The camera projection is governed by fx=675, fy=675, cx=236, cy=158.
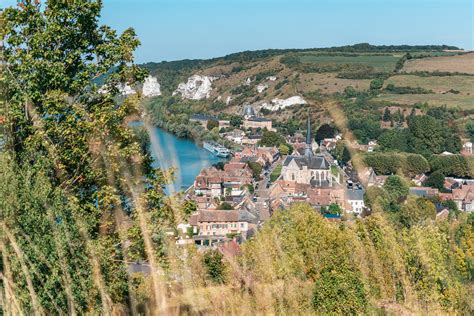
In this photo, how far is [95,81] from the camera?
318cm

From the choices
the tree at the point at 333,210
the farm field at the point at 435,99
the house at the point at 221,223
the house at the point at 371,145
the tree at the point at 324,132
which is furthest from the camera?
the farm field at the point at 435,99

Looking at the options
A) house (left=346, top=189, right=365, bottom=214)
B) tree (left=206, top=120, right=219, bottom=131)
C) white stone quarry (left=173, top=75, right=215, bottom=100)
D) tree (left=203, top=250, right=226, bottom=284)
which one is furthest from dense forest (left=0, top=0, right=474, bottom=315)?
white stone quarry (left=173, top=75, right=215, bottom=100)

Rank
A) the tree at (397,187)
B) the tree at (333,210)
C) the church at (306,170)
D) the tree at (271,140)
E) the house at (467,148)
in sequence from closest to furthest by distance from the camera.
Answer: the tree at (333,210) → the tree at (397,187) → the church at (306,170) → the house at (467,148) → the tree at (271,140)

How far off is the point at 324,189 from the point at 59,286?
70.7 feet

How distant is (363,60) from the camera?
62094 mm

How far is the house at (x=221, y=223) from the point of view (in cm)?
1692

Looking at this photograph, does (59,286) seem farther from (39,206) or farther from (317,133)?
(317,133)

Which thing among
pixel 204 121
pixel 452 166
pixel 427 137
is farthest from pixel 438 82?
pixel 452 166

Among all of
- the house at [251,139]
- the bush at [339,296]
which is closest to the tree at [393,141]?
the house at [251,139]

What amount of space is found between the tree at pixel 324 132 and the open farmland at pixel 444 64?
746 inches

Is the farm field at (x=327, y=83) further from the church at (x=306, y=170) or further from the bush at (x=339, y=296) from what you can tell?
the bush at (x=339, y=296)

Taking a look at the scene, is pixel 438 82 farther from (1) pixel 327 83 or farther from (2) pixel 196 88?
(2) pixel 196 88

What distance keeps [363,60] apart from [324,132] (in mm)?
26302

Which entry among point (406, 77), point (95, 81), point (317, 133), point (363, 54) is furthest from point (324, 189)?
point (363, 54)
